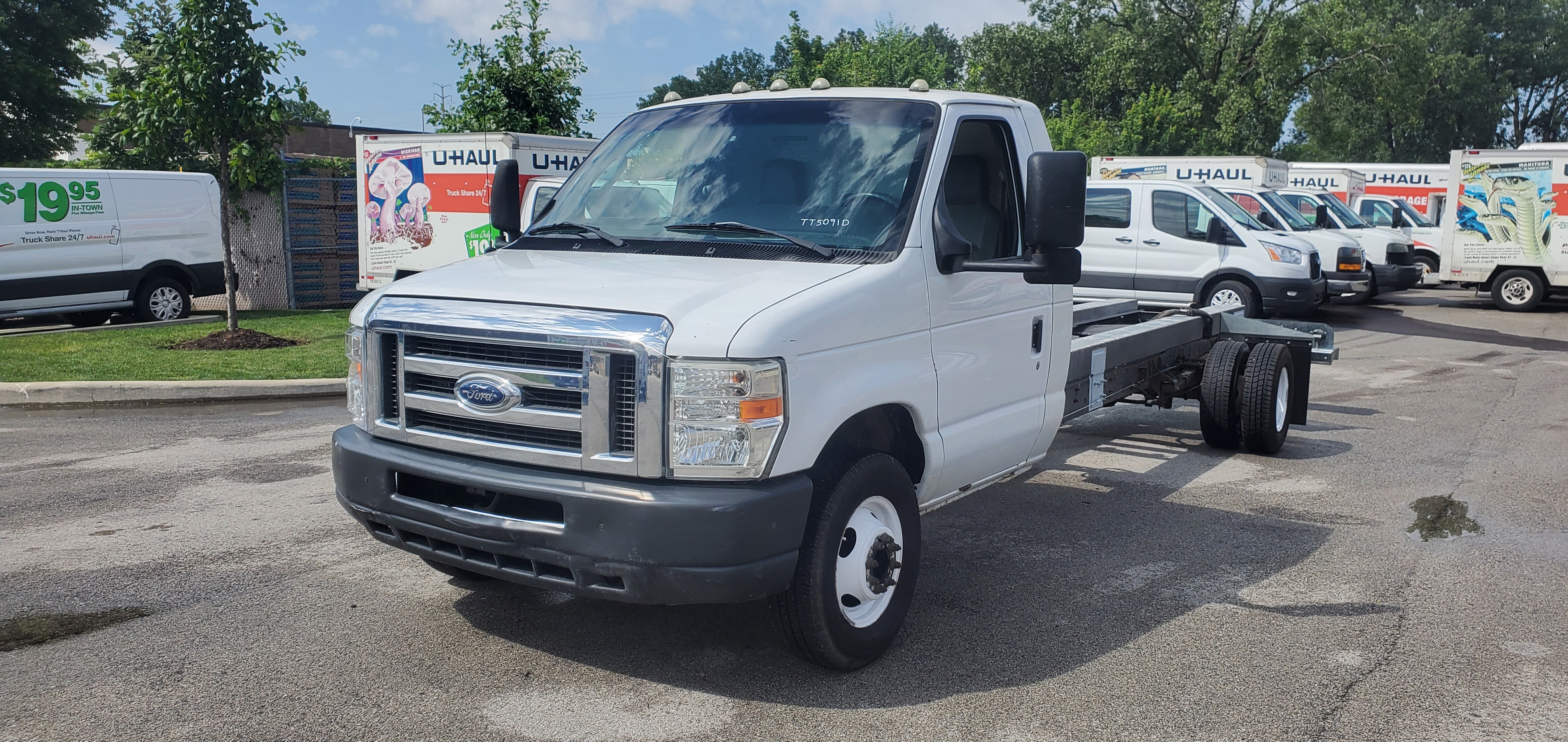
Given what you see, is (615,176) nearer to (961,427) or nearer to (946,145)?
(946,145)

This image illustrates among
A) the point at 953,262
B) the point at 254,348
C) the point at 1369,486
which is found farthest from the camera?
the point at 254,348

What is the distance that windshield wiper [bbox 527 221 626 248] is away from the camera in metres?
4.92

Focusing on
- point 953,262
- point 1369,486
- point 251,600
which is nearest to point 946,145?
point 953,262

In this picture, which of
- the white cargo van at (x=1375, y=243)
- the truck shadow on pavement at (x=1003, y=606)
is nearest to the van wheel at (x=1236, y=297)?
the white cargo van at (x=1375, y=243)

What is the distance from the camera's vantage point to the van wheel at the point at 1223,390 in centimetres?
848

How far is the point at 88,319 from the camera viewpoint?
17.2m

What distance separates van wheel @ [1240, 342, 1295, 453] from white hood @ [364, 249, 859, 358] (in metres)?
4.96

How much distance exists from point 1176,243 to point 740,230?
1357 centimetres

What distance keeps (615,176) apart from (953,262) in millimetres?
1575

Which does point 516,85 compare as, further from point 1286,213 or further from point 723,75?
point 723,75

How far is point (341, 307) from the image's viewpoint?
65.7ft

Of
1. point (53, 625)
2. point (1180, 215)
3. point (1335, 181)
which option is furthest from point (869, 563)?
point (1335, 181)

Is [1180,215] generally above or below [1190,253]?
above

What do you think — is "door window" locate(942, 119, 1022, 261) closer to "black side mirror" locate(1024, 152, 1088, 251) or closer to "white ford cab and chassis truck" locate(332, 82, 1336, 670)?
"white ford cab and chassis truck" locate(332, 82, 1336, 670)
